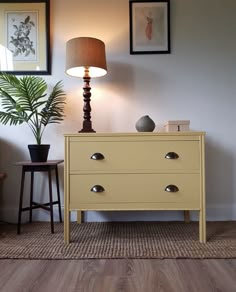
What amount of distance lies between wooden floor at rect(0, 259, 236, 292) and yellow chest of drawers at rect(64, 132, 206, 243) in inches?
12.9

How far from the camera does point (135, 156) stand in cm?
170

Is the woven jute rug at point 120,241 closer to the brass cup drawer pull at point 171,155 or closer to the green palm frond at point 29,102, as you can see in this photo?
the brass cup drawer pull at point 171,155

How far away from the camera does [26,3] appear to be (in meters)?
2.24

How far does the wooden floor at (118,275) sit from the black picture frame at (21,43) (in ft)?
4.87

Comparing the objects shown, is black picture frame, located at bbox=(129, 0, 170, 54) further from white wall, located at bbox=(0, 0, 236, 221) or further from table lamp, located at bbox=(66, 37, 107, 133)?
table lamp, located at bbox=(66, 37, 107, 133)

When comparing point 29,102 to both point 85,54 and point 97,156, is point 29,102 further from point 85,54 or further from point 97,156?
point 97,156

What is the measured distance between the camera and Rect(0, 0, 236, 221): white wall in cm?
223

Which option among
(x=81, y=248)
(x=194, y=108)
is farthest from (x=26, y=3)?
(x=81, y=248)

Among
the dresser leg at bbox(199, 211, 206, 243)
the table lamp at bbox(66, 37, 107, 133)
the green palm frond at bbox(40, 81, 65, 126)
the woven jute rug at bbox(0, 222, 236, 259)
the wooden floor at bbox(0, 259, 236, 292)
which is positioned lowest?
the woven jute rug at bbox(0, 222, 236, 259)

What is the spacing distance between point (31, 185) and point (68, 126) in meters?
0.55

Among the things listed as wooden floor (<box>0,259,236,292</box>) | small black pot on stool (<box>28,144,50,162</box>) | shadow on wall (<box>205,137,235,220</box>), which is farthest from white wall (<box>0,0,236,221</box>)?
wooden floor (<box>0,259,236,292</box>)

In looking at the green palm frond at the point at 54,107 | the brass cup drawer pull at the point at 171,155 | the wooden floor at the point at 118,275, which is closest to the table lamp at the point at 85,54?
the green palm frond at the point at 54,107

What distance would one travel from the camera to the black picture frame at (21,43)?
2242mm

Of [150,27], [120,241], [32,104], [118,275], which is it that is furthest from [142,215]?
[150,27]
